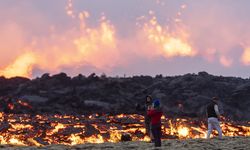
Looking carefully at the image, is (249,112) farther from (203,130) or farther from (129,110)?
(203,130)

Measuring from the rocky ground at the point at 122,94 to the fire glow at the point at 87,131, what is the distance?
47.9ft

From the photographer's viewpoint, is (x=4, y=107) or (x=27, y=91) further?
(x=27, y=91)

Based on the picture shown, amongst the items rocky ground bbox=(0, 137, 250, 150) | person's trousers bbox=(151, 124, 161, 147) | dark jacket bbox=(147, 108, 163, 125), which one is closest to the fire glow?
rocky ground bbox=(0, 137, 250, 150)

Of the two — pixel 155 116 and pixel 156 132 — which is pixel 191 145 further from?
pixel 155 116

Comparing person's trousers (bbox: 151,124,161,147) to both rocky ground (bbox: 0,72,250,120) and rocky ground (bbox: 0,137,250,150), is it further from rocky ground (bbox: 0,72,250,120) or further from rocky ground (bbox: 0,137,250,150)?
rocky ground (bbox: 0,72,250,120)

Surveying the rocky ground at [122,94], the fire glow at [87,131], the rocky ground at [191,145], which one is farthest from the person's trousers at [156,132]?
the rocky ground at [122,94]

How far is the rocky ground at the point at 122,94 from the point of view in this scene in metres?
76.0

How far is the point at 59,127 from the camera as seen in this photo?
168 feet

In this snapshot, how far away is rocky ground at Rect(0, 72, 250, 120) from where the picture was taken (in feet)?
249

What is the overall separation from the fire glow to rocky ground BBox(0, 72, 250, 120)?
1461 cm

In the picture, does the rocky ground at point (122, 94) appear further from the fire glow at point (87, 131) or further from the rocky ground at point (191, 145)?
the rocky ground at point (191, 145)

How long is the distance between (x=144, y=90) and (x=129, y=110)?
17.3 m

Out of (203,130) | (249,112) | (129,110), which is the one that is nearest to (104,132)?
(203,130)

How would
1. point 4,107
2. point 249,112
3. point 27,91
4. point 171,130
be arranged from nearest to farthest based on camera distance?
point 171,130 → point 4,107 → point 249,112 → point 27,91
